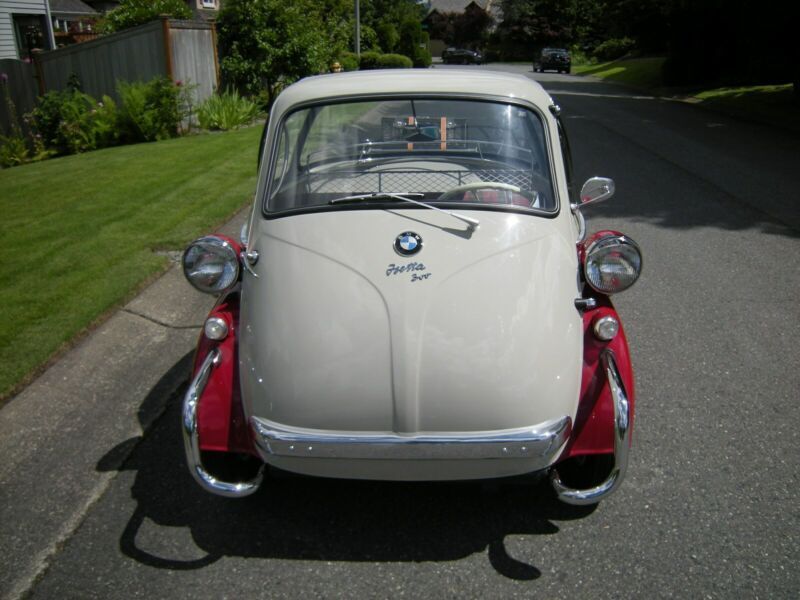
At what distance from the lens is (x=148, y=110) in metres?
13.7

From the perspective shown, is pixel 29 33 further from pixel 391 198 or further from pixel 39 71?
pixel 391 198

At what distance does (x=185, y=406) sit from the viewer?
3117 millimetres

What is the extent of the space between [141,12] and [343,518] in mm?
17340

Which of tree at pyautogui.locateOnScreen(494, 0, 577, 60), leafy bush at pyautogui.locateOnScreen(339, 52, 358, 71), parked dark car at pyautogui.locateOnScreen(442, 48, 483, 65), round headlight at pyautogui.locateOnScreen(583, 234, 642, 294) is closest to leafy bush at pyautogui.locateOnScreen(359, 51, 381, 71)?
leafy bush at pyautogui.locateOnScreen(339, 52, 358, 71)

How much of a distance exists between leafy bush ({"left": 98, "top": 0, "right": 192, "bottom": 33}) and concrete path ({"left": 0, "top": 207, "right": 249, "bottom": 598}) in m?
13.4

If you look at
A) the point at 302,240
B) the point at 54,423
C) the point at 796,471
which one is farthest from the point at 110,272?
the point at 796,471

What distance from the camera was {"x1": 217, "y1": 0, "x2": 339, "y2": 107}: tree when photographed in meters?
16.6

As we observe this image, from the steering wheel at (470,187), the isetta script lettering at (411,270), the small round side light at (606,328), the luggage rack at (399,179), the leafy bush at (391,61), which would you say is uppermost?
the steering wheel at (470,187)

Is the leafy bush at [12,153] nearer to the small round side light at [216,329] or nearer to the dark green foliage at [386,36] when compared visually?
the small round side light at [216,329]

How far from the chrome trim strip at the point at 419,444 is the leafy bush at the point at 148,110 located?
39.4 ft

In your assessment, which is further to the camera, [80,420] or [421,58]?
[421,58]

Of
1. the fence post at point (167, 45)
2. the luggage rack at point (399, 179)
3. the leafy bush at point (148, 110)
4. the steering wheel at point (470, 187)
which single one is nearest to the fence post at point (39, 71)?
the leafy bush at point (148, 110)

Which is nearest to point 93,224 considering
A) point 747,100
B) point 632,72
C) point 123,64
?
point 123,64

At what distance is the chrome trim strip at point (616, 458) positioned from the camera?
119 inches
